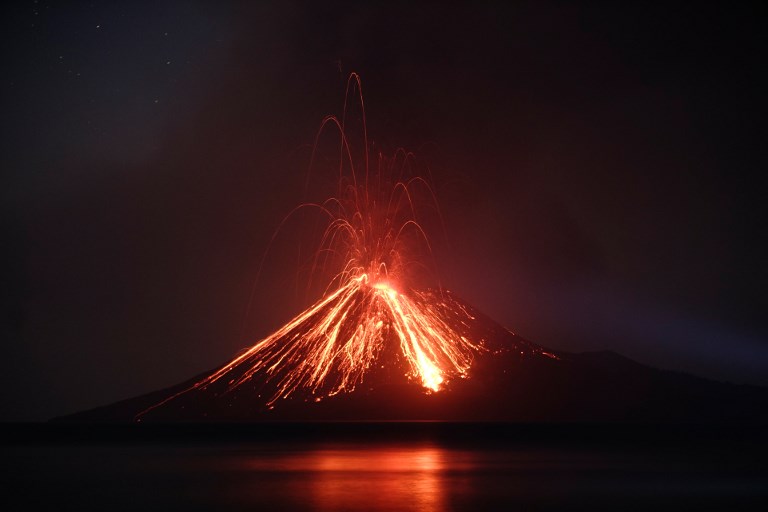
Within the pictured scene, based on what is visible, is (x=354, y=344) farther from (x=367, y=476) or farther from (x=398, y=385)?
(x=367, y=476)

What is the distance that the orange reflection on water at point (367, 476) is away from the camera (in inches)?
768

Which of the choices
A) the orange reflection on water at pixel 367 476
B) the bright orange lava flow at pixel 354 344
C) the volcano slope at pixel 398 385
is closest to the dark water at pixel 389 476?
the orange reflection on water at pixel 367 476

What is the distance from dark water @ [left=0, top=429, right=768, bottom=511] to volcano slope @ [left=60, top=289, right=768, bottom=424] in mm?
20618

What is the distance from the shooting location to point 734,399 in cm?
9262

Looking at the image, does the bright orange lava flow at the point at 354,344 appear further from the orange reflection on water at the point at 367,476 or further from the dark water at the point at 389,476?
the orange reflection on water at the point at 367,476

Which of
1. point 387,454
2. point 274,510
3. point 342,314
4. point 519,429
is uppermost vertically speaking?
point 342,314

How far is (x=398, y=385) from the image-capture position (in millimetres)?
62688

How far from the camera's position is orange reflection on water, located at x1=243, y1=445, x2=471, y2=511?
19.5 m

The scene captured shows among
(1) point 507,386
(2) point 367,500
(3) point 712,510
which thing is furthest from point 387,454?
(1) point 507,386

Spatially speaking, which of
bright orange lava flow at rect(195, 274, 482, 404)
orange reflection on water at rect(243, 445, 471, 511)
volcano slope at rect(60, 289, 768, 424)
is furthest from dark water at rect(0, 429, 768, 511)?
bright orange lava flow at rect(195, 274, 482, 404)

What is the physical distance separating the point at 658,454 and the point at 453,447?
7926 millimetres

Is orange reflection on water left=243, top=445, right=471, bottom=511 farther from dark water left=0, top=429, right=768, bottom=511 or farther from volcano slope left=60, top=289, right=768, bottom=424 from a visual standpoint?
volcano slope left=60, top=289, right=768, bottom=424

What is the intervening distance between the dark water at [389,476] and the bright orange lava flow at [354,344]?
1008 inches

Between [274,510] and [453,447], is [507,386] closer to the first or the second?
[453,447]
